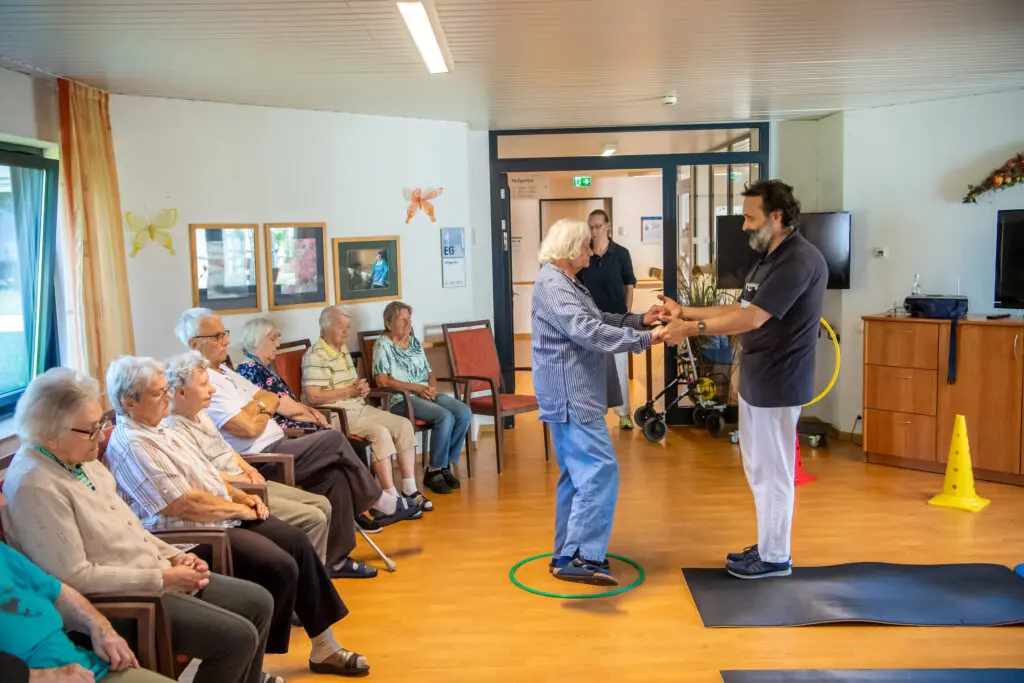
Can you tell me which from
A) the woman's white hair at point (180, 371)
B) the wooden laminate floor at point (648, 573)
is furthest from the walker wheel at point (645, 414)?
the woman's white hair at point (180, 371)

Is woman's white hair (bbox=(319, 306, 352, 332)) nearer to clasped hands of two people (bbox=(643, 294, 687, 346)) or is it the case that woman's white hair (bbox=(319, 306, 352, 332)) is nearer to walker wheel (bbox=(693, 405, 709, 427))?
clasped hands of two people (bbox=(643, 294, 687, 346))

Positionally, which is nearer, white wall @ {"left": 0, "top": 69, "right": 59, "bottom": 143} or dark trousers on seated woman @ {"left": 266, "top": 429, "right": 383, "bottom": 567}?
dark trousers on seated woman @ {"left": 266, "top": 429, "right": 383, "bottom": 567}

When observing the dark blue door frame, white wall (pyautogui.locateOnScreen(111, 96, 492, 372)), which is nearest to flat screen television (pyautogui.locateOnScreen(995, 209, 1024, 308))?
the dark blue door frame

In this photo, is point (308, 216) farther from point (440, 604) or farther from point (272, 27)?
point (440, 604)

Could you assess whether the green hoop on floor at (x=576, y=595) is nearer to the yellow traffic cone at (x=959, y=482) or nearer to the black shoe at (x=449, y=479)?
the black shoe at (x=449, y=479)

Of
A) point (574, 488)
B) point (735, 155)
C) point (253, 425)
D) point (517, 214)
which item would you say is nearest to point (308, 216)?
point (253, 425)

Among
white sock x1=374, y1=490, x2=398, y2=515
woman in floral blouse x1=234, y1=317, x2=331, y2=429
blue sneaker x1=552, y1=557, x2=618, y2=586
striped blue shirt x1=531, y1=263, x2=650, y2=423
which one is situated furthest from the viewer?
white sock x1=374, y1=490, x2=398, y2=515

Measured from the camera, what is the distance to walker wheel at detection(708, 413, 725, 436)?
23.0ft

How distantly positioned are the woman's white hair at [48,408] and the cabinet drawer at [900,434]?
5100 millimetres

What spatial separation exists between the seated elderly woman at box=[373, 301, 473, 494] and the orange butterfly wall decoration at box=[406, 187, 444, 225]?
1.05 m

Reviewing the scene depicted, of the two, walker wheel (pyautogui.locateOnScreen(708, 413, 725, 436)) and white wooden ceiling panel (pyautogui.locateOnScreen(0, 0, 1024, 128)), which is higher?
white wooden ceiling panel (pyautogui.locateOnScreen(0, 0, 1024, 128))

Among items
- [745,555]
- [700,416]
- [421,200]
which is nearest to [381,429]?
[745,555]

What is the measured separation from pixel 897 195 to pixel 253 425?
4791 millimetres

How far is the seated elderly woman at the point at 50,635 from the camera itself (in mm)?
2145
